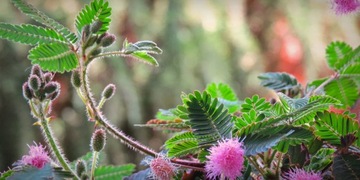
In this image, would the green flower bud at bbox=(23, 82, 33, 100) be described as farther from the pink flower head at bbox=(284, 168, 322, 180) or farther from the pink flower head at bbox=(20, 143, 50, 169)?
the pink flower head at bbox=(284, 168, 322, 180)

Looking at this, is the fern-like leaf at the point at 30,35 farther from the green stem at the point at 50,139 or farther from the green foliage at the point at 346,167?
the green foliage at the point at 346,167

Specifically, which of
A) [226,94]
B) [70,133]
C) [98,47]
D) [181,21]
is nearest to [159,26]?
[181,21]

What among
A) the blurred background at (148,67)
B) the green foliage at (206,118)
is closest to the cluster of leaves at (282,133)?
the green foliage at (206,118)

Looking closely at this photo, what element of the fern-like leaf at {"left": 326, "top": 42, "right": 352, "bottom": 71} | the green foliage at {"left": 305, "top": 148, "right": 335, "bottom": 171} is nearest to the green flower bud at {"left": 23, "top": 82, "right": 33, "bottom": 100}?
the green foliage at {"left": 305, "top": 148, "right": 335, "bottom": 171}

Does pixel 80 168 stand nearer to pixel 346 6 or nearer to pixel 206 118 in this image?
pixel 206 118

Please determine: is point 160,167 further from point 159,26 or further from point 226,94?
point 159,26

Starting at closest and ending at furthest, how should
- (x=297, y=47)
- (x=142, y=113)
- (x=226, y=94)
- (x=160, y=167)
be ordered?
(x=160, y=167), (x=226, y=94), (x=142, y=113), (x=297, y=47)

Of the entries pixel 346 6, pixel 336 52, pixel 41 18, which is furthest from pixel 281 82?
pixel 41 18
